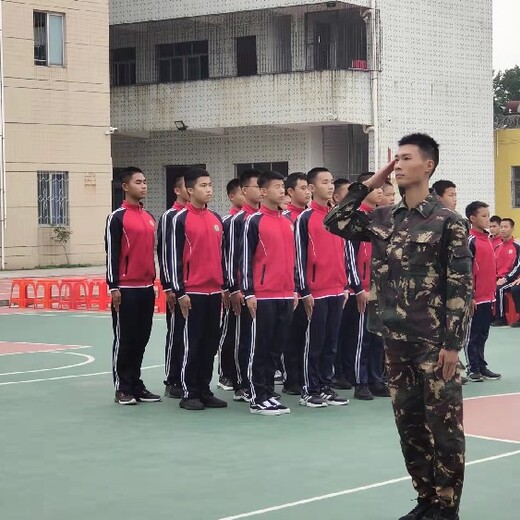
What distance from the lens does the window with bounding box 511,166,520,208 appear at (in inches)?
1752

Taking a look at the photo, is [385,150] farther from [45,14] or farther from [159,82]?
[45,14]

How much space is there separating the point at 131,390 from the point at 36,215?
Answer: 78.3 ft

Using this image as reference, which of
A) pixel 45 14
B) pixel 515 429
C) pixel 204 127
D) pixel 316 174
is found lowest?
pixel 515 429

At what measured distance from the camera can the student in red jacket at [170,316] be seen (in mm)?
11172

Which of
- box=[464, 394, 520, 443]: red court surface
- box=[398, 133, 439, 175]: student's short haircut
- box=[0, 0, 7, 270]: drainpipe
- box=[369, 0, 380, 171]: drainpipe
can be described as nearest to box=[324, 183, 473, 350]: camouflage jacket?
box=[398, 133, 439, 175]: student's short haircut

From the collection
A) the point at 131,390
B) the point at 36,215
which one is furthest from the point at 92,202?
the point at 131,390

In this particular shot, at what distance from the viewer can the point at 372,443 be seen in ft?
30.0

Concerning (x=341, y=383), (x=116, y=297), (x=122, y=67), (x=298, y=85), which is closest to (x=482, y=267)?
(x=341, y=383)

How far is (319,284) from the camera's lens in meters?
11.3

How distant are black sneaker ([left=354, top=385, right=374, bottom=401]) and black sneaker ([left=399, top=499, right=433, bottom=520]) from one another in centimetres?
461

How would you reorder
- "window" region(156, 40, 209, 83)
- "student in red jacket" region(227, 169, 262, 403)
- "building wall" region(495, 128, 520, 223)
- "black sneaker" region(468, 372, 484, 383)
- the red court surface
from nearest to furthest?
the red court surface < "student in red jacket" region(227, 169, 262, 403) < "black sneaker" region(468, 372, 484, 383) < "window" region(156, 40, 209, 83) < "building wall" region(495, 128, 520, 223)

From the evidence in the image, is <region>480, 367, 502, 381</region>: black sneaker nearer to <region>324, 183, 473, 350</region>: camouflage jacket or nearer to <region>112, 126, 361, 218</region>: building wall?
<region>324, 183, 473, 350</region>: camouflage jacket

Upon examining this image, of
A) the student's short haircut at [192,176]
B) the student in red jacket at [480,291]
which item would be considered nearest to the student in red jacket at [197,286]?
the student's short haircut at [192,176]

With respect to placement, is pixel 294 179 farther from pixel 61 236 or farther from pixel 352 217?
pixel 61 236
